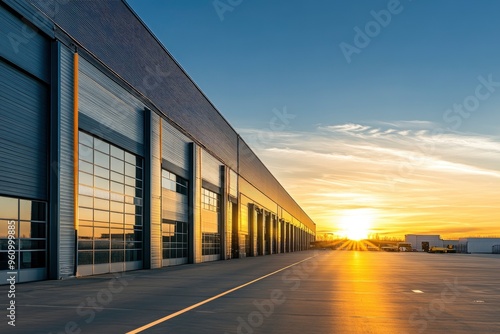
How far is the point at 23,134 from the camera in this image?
22969 mm

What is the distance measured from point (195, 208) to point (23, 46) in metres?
25.5

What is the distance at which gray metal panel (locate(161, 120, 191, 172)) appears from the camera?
3972 centimetres

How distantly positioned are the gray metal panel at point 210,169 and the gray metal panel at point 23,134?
2652 cm

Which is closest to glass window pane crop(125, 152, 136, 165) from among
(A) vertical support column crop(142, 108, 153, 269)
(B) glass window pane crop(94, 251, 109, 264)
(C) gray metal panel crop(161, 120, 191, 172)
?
(A) vertical support column crop(142, 108, 153, 269)

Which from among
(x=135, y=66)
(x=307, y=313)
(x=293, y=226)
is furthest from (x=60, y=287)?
(x=293, y=226)

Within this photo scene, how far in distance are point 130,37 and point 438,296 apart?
2378 centimetres

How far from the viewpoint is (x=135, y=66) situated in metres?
35.1

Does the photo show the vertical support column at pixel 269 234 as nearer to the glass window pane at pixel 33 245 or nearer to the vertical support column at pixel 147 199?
the vertical support column at pixel 147 199

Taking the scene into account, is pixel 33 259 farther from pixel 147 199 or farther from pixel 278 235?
pixel 278 235

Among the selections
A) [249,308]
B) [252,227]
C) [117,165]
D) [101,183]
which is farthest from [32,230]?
[252,227]

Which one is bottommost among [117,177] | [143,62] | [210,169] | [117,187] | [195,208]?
[195,208]

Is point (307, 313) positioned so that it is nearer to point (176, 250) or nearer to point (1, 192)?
point (1, 192)

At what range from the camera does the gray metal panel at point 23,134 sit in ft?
71.5

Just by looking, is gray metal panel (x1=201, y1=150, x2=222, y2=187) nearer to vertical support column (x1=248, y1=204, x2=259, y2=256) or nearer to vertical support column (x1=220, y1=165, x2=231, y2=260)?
vertical support column (x1=220, y1=165, x2=231, y2=260)
